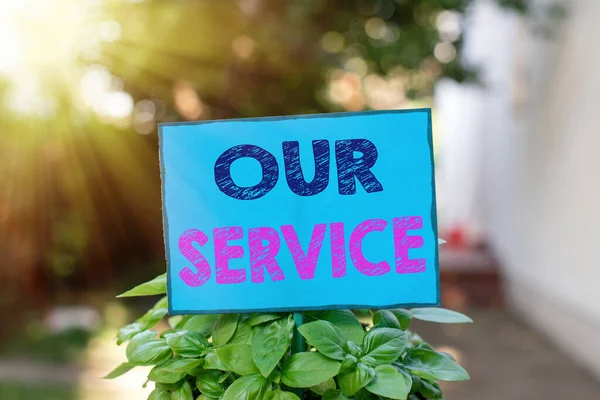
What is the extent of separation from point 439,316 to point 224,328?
0.43 meters

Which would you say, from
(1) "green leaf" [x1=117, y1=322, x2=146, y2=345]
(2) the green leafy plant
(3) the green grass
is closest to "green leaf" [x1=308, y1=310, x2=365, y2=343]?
(2) the green leafy plant

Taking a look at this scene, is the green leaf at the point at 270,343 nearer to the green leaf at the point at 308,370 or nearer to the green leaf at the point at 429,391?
the green leaf at the point at 308,370

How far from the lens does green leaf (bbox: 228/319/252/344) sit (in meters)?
1.11

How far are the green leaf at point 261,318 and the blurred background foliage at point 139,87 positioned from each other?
11.2 feet

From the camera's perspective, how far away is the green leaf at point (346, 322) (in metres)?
1.12

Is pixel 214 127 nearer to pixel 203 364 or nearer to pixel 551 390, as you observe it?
pixel 203 364

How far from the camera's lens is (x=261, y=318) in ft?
3.77

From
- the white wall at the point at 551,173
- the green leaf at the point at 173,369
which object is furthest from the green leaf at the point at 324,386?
the white wall at the point at 551,173

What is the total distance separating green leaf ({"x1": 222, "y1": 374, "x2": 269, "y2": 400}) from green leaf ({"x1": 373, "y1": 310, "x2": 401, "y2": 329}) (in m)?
0.26

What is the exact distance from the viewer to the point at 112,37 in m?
5.11

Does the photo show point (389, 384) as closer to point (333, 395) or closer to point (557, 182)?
point (333, 395)

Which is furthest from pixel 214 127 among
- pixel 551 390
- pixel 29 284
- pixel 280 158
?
pixel 29 284

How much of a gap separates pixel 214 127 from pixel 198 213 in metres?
0.16

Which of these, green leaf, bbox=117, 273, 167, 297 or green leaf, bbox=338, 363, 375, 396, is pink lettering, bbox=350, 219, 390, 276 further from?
green leaf, bbox=117, 273, 167, 297
